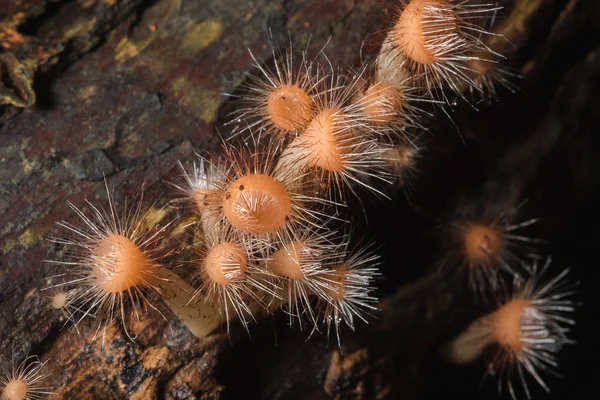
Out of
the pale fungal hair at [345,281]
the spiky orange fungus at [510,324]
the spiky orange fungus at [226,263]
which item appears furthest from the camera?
the spiky orange fungus at [510,324]

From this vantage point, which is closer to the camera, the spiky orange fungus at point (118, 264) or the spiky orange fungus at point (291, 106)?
the spiky orange fungus at point (118, 264)

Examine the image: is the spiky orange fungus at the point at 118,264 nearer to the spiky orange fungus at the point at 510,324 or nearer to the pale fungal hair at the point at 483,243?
the pale fungal hair at the point at 483,243

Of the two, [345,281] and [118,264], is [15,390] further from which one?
[345,281]

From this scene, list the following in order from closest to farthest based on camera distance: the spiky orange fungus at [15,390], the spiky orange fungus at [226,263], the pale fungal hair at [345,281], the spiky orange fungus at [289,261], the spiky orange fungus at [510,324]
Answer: the spiky orange fungus at [15,390] < the spiky orange fungus at [226,263] < the spiky orange fungus at [289,261] < the pale fungal hair at [345,281] < the spiky orange fungus at [510,324]

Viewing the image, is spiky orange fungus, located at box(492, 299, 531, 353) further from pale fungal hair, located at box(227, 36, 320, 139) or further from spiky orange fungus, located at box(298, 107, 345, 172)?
pale fungal hair, located at box(227, 36, 320, 139)

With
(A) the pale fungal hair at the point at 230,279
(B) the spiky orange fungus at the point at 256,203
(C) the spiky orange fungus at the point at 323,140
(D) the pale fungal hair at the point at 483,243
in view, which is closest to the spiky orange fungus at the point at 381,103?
(C) the spiky orange fungus at the point at 323,140

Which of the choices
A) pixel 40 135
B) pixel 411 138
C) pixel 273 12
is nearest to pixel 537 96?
pixel 411 138

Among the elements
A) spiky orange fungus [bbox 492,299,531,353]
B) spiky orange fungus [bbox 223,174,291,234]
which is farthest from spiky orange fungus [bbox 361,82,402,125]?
spiky orange fungus [bbox 492,299,531,353]

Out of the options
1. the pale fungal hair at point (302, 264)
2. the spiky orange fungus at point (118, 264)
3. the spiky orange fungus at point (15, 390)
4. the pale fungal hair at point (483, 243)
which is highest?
the spiky orange fungus at point (118, 264)

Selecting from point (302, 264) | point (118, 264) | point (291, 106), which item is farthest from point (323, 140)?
point (118, 264)
